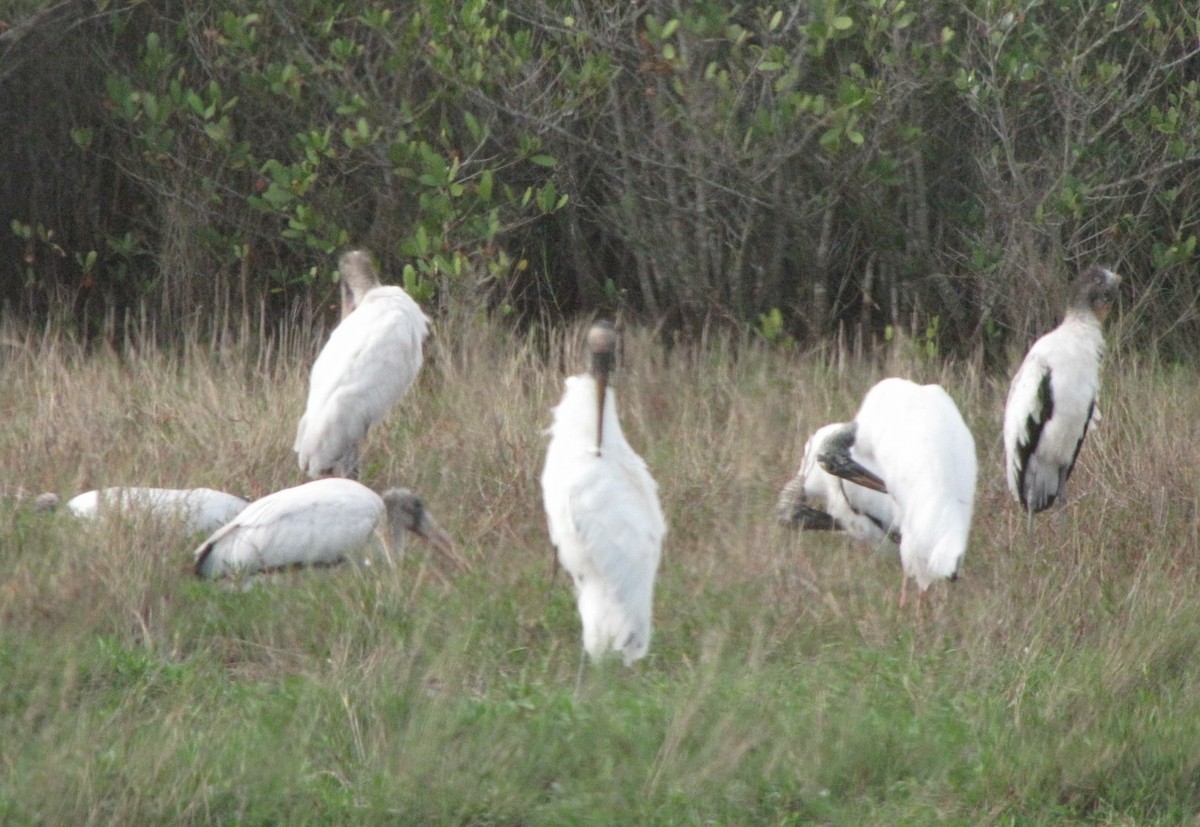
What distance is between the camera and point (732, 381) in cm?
837

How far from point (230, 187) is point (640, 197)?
2.45 m

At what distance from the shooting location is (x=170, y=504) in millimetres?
5902

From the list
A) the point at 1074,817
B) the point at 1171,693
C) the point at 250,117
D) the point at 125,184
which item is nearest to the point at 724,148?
the point at 250,117

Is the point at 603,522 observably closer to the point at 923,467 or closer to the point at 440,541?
the point at 440,541

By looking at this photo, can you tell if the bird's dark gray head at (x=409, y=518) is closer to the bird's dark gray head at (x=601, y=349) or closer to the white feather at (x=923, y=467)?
the bird's dark gray head at (x=601, y=349)

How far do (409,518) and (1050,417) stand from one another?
2488 mm

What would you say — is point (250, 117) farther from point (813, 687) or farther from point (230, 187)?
point (813, 687)

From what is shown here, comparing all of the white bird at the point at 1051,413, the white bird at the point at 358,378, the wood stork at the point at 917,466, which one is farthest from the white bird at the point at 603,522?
the white bird at the point at 1051,413

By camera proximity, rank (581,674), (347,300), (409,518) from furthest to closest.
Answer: (347,300), (409,518), (581,674)

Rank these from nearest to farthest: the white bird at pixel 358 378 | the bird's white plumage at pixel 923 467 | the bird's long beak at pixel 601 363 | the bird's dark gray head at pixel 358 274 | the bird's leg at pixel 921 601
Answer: the bird's long beak at pixel 601 363, the bird's leg at pixel 921 601, the bird's white plumage at pixel 923 467, the white bird at pixel 358 378, the bird's dark gray head at pixel 358 274

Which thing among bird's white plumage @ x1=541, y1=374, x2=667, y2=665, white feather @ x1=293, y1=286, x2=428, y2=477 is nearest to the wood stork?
bird's white plumage @ x1=541, y1=374, x2=667, y2=665

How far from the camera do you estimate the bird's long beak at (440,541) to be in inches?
235

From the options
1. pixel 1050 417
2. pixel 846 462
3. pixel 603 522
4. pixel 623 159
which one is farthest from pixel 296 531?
pixel 623 159

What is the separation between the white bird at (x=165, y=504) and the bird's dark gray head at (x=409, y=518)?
0.58 metres
